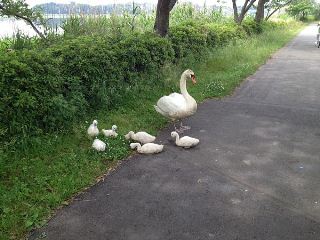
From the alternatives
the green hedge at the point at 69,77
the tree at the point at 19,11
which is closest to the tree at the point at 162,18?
the green hedge at the point at 69,77

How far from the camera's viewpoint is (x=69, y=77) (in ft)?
26.0

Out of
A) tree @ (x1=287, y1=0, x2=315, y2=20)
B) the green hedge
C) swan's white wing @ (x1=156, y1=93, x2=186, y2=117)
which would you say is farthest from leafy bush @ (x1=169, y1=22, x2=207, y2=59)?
tree @ (x1=287, y1=0, x2=315, y2=20)

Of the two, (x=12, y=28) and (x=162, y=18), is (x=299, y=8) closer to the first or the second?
(x=162, y=18)

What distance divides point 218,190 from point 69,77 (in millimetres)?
3772

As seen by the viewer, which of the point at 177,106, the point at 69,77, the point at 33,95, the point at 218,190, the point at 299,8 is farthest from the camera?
the point at 299,8

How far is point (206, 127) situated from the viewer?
8836 mm

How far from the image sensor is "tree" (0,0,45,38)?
32.8 feet

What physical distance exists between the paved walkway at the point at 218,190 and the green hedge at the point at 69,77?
1.64 meters

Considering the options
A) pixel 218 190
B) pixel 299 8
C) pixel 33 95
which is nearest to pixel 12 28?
pixel 33 95

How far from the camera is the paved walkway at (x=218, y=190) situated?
497cm

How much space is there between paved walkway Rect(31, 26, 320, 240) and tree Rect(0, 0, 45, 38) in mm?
4960

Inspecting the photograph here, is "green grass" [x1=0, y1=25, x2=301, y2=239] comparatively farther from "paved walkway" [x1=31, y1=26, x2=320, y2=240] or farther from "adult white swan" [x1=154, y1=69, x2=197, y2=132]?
"adult white swan" [x1=154, y1=69, x2=197, y2=132]

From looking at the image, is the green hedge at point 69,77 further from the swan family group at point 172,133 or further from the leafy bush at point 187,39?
the leafy bush at point 187,39

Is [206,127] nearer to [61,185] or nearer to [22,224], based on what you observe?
[61,185]
